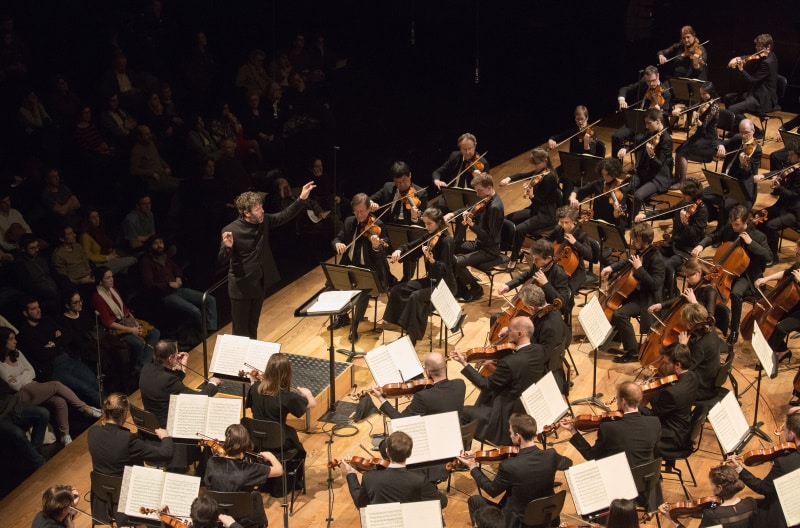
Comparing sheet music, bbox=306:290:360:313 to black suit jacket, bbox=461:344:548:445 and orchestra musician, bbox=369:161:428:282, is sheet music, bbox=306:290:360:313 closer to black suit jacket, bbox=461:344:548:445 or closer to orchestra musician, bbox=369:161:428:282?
black suit jacket, bbox=461:344:548:445

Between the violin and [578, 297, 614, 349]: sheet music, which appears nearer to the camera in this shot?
the violin

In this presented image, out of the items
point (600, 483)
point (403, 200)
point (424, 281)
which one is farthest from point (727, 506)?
point (403, 200)

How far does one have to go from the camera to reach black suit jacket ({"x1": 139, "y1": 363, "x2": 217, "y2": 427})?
702 centimetres

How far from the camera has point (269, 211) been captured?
10375 millimetres

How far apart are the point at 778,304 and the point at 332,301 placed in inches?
146

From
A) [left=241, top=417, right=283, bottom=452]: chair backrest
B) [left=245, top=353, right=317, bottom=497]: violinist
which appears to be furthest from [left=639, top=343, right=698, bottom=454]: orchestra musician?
[left=241, top=417, right=283, bottom=452]: chair backrest

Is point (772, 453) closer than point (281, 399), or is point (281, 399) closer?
point (772, 453)

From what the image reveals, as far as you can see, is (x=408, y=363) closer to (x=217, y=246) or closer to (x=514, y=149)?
(x=217, y=246)

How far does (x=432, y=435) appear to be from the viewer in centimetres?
614

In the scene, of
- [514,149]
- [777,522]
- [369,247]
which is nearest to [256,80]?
[369,247]

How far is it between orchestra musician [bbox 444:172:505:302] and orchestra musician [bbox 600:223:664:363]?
122 centimetres

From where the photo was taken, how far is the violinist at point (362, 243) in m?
8.87

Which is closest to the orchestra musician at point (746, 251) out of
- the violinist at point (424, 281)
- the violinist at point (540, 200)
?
the violinist at point (540, 200)

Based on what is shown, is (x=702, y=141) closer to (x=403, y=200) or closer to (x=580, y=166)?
(x=580, y=166)
